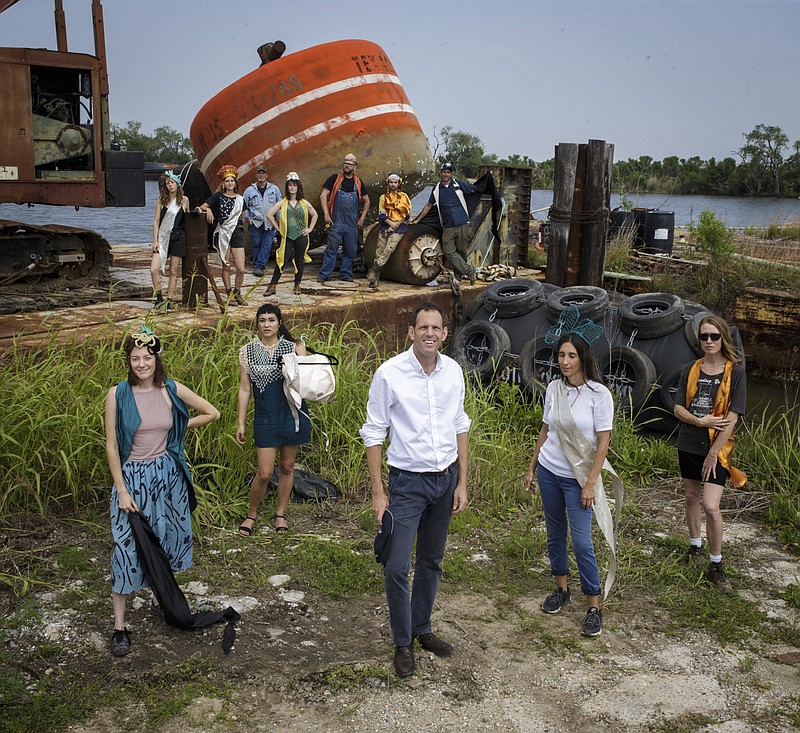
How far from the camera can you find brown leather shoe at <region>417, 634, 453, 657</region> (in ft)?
13.5

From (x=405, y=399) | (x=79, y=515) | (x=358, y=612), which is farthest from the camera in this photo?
(x=79, y=515)

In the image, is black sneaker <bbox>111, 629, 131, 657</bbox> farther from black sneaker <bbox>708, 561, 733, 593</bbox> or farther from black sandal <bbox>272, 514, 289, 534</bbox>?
black sneaker <bbox>708, 561, 733, 593</bbox>

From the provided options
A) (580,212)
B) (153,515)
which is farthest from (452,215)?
(153,515)

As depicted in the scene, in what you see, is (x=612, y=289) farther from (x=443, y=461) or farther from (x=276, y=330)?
(x=443, y=461)

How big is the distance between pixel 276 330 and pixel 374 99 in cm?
765

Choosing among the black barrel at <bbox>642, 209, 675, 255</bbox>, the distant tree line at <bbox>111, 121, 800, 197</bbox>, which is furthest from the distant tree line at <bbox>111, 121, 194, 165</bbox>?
the black barrel at <bbox>642, 209, 675, 255</bbox>

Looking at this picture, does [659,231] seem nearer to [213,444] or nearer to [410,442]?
[213,444]

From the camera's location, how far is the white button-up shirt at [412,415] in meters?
3.87

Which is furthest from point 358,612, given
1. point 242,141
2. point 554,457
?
point 242,141

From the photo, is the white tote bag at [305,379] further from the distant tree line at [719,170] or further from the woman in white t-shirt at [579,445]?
the distant tree line at [719,170]

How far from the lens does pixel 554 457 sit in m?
4.48

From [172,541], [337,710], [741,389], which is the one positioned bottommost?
[337,710]

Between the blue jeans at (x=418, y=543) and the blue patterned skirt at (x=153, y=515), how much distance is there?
108cm

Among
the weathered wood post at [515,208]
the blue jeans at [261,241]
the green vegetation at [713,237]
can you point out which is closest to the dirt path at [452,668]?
the blue jeans at [261,241]
